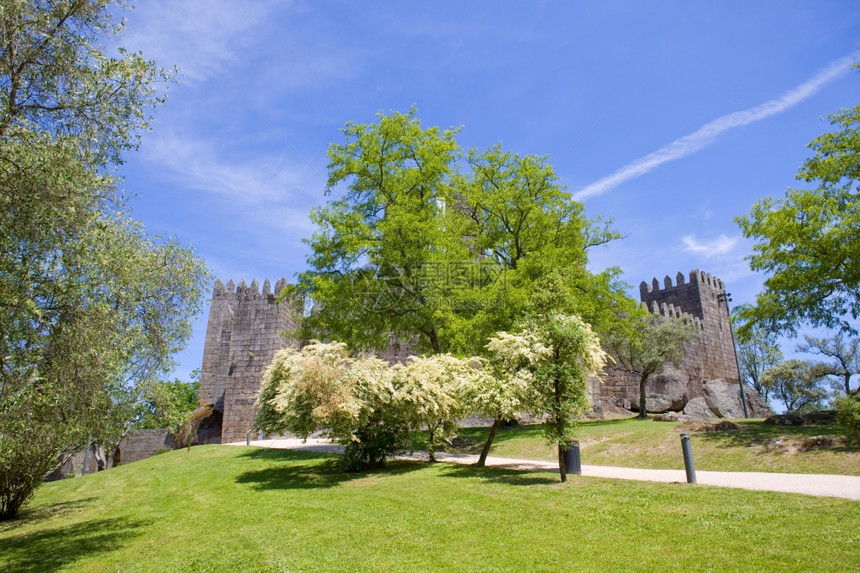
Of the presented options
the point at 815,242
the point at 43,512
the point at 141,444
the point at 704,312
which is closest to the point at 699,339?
the point at 704,312

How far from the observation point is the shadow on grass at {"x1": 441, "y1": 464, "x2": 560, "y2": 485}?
1080cm

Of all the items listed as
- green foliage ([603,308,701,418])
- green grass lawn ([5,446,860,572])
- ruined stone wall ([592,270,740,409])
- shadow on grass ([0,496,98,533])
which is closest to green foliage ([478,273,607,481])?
green grass lawn ([5,446,860,572])

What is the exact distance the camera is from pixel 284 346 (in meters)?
25.8

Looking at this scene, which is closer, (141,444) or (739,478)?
(739,478)

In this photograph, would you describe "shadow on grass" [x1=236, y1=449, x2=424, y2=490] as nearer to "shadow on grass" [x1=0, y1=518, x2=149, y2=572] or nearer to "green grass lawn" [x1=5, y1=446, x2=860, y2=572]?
"green grass lawn" [x1=5, y1=446, x2=860, y2=572]

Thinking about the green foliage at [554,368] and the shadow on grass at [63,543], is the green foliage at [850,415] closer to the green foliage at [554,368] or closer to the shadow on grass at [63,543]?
the green foliage at [554,368]

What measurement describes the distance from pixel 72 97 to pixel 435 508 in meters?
9.04

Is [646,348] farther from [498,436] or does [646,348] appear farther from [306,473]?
[306,473]

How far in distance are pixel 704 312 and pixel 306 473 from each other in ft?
111

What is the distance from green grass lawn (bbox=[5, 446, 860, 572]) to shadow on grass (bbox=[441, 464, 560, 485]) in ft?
0.16

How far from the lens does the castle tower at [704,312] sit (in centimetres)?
3619

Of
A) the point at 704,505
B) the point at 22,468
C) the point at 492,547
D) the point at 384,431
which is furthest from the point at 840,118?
the point at 22,468

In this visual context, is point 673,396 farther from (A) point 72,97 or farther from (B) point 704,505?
(A) point 72,97

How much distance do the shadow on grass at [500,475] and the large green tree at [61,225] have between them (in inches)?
299
